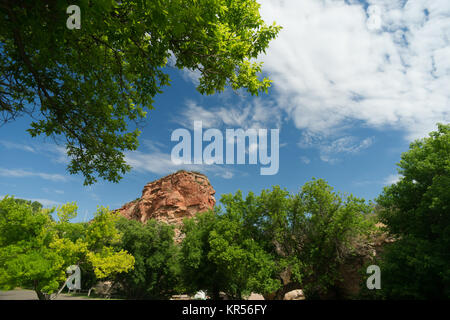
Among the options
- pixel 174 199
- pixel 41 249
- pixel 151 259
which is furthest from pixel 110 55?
pixel 174 199

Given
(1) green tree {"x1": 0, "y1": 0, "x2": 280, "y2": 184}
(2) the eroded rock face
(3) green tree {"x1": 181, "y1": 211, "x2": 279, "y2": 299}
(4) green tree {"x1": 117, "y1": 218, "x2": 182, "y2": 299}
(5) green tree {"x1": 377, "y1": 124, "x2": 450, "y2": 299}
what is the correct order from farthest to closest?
(2) the eroded rock face, (4) green tree {"x1": 117, "y1": 218, "x2": 182, "y2": 299}, (3) green tree {"x1": 181, "y1": 211, "x2": 279, "y2": 299}, (5) green tree {"x1": 377, "y1": 124, "x2": 450, "y2": 299}, (1) green tree {"x1": 0, "y1": 0, "x2": 280, "y2": 184}

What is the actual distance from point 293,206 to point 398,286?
328 inches

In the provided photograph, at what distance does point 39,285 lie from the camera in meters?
14.6

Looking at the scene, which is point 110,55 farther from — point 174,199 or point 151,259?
point 174,199

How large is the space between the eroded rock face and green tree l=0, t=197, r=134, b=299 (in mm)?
42308

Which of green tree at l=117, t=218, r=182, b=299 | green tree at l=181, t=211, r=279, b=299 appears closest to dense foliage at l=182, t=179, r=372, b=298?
green tree at l=181, t=211, r=279, b=299

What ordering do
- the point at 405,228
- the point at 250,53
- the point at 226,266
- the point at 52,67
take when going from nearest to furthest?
the point at 250,53 < the point at 52,67 < the point at 405,228 < the point at 226,266

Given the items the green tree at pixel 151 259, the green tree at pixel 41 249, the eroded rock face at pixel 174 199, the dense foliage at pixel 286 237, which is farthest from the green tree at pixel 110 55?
the eroded rock face at pixel 174 199

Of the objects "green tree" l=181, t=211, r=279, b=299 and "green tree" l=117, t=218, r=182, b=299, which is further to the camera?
"green tree" l=117, t=218, r=182, b=299

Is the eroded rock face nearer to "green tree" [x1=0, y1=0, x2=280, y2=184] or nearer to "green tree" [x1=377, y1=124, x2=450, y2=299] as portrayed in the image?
"green tree" [x1=377, y1=124, x2=450, y2=299]

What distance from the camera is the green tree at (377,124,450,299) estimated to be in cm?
1198

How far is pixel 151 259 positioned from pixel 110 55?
105ft

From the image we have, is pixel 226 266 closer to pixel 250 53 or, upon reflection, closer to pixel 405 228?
pixel 405 228
